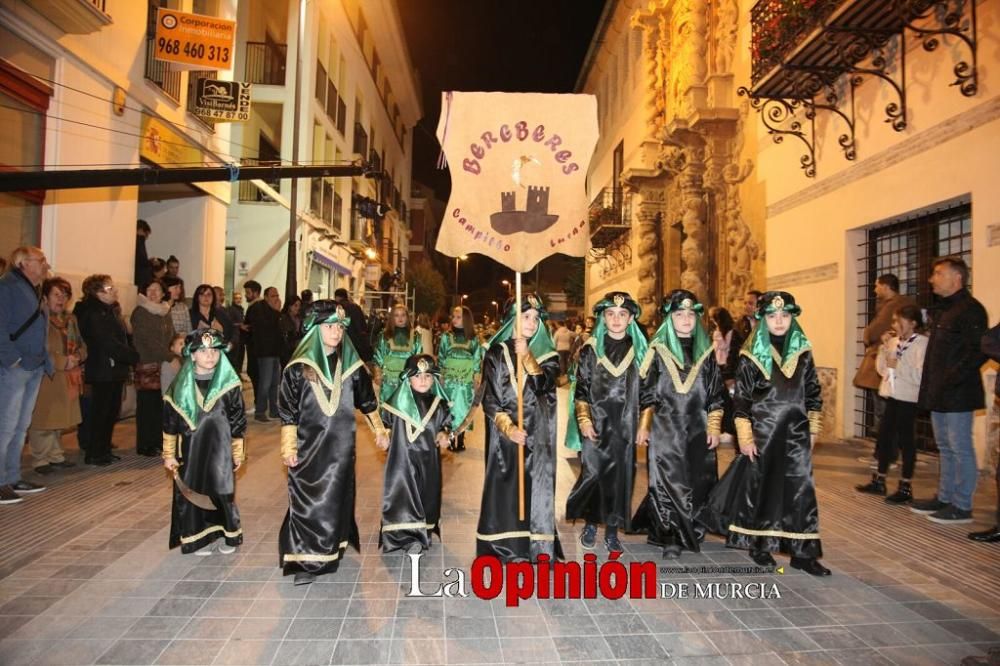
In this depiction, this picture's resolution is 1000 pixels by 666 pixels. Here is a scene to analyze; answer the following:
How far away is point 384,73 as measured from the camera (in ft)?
126

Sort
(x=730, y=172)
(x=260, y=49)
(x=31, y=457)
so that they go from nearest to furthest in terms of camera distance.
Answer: (x=31, y=457) < (x=730, y=172) < (x=260, y=49)

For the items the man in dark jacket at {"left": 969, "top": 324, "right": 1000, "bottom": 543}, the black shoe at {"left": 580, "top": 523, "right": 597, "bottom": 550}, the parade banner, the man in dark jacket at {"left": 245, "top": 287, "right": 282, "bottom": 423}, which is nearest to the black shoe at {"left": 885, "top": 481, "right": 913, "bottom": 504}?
the man in dark jacket at {"left": 969, "top": 324, "right": 1000, "bottom": 543}

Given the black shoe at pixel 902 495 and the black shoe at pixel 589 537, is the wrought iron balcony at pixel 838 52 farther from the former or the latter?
the black shoe at pixel 589 537

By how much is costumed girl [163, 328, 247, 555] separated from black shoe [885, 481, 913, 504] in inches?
250

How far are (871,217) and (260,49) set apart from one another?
1978 centimetres

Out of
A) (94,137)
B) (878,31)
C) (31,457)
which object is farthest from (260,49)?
(878,31)

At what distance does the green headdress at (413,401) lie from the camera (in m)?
5.14

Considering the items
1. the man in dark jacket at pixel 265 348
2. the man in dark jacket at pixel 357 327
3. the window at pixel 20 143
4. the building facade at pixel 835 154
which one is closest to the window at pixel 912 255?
the building facade at pixel 835 154

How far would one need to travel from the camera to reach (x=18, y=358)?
20.5 ft

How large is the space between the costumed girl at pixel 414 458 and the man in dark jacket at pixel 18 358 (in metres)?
3.90

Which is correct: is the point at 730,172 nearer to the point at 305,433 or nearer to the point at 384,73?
the point at 305,433

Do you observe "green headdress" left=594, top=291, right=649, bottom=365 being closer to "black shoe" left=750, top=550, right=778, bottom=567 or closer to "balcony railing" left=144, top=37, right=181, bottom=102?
"black shoe" left=750, top=550, right=778, bottom=567

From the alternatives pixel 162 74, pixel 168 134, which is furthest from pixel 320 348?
pixel 162 74

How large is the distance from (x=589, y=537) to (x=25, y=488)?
559cm
